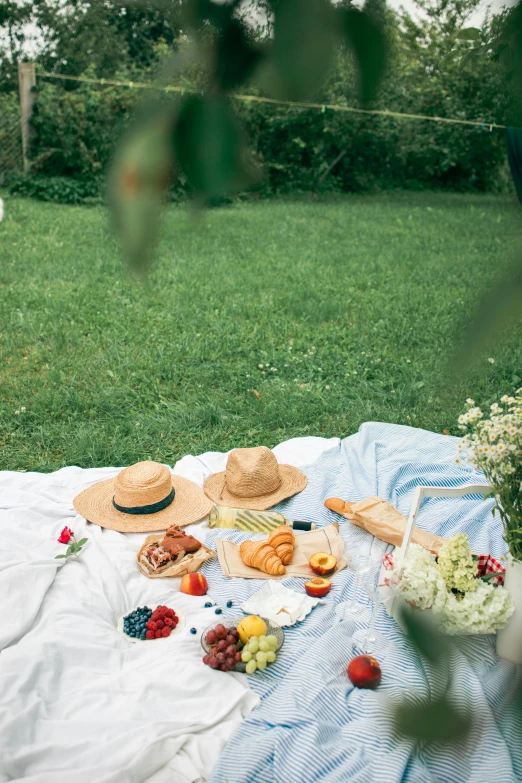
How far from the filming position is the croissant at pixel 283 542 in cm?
249

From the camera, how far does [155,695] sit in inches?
75.1

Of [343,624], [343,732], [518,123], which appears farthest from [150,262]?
[343,624]

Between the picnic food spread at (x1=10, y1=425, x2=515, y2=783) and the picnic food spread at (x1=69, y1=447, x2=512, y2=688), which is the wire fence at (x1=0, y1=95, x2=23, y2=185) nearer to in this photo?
the picnic food spread at (x1=10, y1=425, x2=515, y2=783)

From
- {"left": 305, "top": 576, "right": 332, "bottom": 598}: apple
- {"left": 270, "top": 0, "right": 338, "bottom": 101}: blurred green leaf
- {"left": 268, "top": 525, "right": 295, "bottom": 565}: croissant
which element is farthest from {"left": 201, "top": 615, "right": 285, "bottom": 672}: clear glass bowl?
{"left": 270, "top": 0, "right": 338, "bottom": 101}: blurred green leaf

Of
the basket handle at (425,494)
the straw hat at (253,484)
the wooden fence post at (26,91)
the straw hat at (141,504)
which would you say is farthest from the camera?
the straw hat at (253,484)

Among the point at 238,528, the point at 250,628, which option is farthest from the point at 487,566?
the point at 238,528

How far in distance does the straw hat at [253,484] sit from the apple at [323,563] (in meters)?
0.45

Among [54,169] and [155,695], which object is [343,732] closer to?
[155,695]

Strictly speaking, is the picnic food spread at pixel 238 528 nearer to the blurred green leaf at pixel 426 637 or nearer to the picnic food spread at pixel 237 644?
the picnic food spread at pixel 237 644

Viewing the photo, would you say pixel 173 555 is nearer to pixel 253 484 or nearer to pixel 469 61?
pixel 253 484

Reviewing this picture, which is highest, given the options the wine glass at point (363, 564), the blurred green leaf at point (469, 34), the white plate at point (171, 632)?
the blurred green leaf at point (469, 34)

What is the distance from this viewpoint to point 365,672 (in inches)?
75.7

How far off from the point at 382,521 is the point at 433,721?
2343 millimetres

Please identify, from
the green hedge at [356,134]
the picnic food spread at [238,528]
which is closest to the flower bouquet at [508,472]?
the picnic food spread at [238,528]
